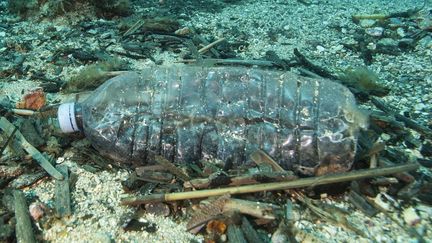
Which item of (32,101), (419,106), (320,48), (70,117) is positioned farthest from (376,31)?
(32,101)

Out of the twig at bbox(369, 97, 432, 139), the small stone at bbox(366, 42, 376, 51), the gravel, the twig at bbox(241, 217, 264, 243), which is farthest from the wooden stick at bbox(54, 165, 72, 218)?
the small stone at bbox(366, 42, 376, 51)

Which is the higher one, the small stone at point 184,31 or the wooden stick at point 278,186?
the small stone at point 184,31

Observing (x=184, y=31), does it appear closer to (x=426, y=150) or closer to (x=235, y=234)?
(x=426, y=150)

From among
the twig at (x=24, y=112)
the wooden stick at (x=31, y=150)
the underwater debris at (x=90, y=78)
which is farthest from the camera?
the underwater debris at (x=90, y=78)

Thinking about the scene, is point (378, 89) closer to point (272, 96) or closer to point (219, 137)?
point (272, 96)

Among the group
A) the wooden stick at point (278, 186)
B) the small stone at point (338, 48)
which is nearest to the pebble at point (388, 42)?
the small stone at point (338, 48)

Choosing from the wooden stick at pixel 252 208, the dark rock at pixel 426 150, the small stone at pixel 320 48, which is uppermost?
the small stone at pixel 320 48

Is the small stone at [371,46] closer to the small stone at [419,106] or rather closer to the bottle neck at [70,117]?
the small stone at [419,106]
